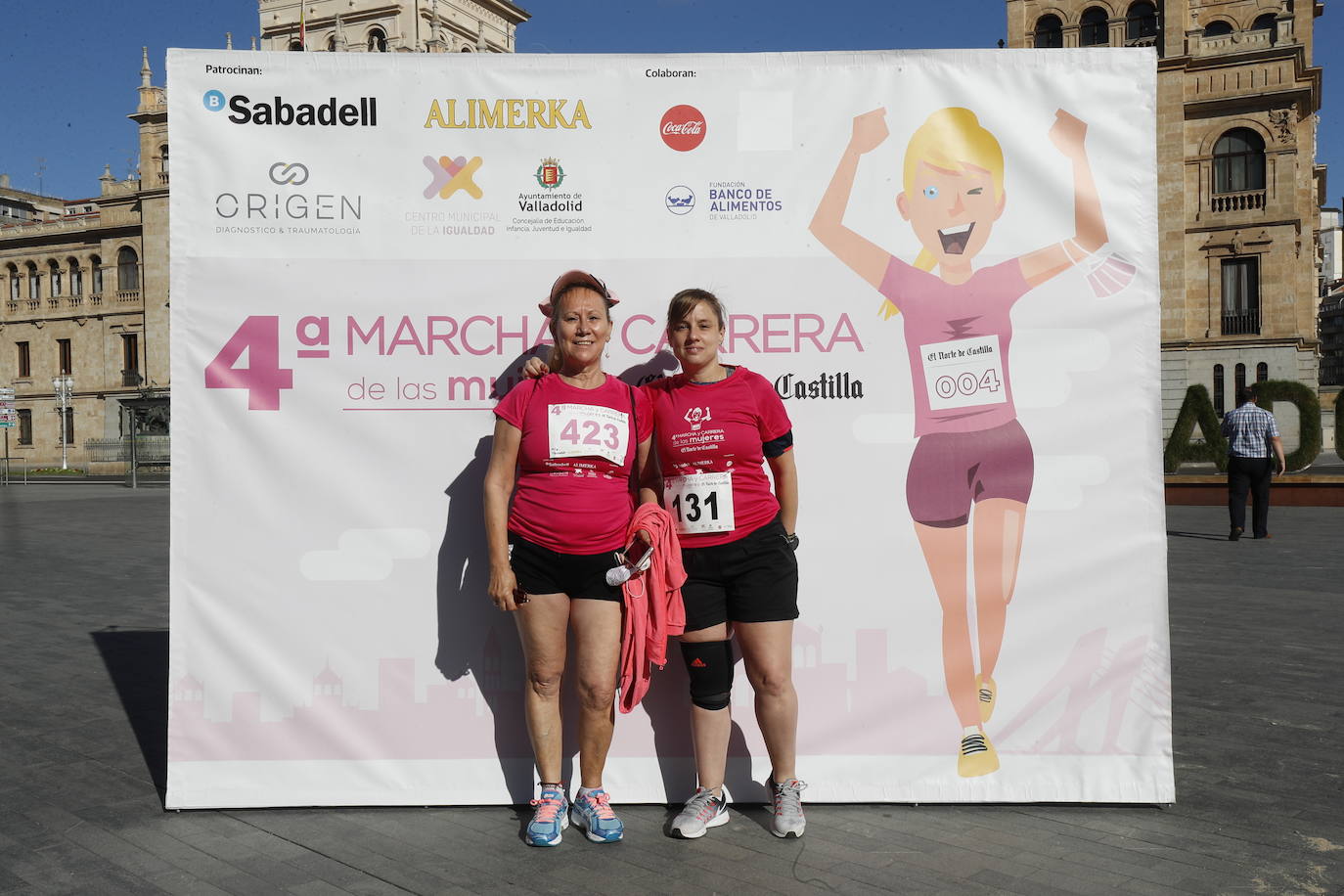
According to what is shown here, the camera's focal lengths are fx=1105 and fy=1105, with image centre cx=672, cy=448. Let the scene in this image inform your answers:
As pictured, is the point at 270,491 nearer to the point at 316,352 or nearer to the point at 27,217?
the point at 316,352

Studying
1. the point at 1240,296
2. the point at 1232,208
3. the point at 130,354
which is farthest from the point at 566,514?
the point at 130,354

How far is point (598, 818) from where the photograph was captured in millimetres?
4008

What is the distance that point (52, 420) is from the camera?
6103 cm

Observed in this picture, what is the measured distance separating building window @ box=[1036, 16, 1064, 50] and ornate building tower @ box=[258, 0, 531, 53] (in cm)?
2844

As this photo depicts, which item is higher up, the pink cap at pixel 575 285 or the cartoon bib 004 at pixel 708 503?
the pink cap at pixel 575 285

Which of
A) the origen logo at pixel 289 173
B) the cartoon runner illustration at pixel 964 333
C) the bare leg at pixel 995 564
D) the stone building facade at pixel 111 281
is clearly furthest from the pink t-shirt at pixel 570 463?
the stone building facade at pixel 111 281

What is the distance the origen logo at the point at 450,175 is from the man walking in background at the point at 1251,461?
12.1 metres

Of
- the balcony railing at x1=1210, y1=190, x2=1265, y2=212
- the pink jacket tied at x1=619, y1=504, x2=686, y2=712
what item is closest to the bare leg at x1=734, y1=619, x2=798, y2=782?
the pink jacket tied at x1=619, y1=504, x2=686, y2=712

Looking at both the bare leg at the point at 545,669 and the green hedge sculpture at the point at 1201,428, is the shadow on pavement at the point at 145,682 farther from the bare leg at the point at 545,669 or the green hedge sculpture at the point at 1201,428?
the green hedge sculpture at the point at 1201,428

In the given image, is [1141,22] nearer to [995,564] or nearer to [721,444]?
[995,564]

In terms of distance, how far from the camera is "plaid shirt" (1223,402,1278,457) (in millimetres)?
13703

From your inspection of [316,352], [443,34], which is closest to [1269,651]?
[316,352]

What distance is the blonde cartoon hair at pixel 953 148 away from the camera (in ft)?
14.5

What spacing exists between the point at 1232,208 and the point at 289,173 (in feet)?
134
